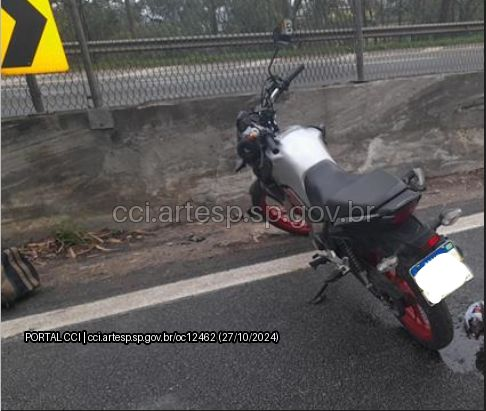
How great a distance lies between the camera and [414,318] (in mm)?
2559

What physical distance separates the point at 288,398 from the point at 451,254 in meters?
1.00

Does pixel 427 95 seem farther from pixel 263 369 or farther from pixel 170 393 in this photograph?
pixel 170 393

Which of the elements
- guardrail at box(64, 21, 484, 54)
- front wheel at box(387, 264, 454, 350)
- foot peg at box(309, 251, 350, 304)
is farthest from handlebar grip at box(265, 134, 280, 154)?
guardrail at box(64, 21, 484, 54)

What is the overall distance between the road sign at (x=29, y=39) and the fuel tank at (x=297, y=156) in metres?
1.74

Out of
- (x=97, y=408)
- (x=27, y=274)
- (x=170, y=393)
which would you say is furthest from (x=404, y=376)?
(x=27, y=274)

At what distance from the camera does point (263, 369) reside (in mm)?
2459

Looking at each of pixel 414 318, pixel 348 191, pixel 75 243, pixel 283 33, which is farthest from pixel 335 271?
pixel 75 243

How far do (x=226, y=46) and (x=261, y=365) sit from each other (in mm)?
2990

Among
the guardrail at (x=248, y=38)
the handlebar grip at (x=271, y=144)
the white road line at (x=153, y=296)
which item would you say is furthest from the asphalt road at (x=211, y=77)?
the white road line at (x=153, y=296)

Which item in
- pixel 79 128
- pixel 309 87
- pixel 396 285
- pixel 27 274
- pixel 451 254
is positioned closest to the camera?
pixel 451 254

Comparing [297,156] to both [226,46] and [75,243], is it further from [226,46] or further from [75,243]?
[75,243]

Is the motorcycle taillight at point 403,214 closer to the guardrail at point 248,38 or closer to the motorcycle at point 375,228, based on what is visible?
A: the motorcycle at point 375,228

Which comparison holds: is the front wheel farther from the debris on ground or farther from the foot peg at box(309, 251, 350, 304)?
the debris on ground

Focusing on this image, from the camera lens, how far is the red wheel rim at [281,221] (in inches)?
153
